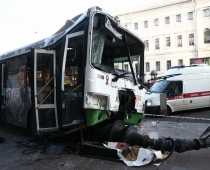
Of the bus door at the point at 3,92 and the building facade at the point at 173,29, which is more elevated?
the building facade at the point at 173,29

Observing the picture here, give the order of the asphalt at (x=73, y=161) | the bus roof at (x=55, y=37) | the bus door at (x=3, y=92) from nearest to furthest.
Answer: the asphalt at (x=73, y=161) < the bus roof at (x=55, y=37) < the bus door at (x=3, y=92)

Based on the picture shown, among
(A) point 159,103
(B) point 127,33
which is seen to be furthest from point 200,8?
(B) point 127,33

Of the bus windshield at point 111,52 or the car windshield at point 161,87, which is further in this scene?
the car windshield at point 161,87

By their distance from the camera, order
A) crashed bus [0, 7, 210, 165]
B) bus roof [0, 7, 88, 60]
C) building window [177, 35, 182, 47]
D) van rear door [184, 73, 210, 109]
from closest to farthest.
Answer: crashed bus [0, 7, 210, 165]
bus roof [0, 7, 88, 60]
van rear door [184, 73, 210, 109]
building window [177, 35, 182, 47]

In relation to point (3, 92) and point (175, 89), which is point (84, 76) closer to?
point (3, 92)

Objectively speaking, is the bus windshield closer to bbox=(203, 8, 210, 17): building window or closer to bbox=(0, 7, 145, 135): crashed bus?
bbox=(0, 7, 145, 135): crashed bus

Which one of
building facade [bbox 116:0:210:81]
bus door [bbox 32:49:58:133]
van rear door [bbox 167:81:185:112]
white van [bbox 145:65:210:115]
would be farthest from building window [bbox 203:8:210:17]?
bus door [bbox 32:49:58:133]

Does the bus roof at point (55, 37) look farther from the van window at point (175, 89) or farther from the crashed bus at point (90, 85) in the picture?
the van window at point (175, 89)

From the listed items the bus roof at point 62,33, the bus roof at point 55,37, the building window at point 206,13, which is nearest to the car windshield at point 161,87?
the bus roof at point 62,33

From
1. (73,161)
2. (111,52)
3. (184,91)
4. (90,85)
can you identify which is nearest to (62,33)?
(111,52)

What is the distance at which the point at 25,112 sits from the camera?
6340mm

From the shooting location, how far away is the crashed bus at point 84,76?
4.45 m

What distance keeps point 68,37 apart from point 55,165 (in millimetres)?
2656

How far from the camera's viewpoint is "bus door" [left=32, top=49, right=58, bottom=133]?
16.3ft
